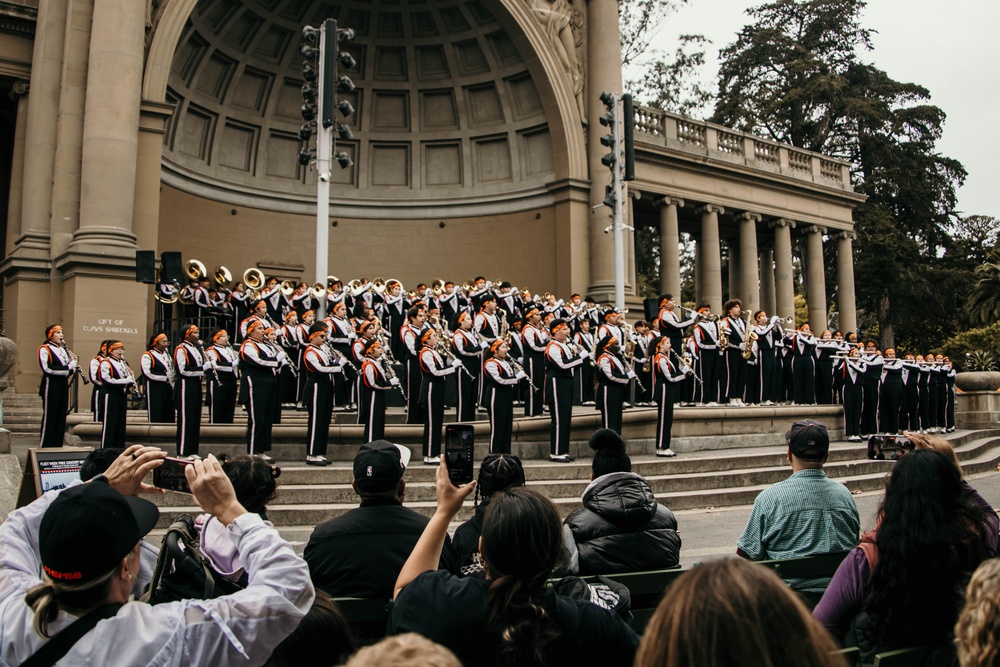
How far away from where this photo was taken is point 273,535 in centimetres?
242

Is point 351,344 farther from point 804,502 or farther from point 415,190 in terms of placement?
point 415,190

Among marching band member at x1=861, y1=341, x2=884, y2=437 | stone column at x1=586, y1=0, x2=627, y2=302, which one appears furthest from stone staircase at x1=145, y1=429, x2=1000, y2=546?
stone column at x1=586, y1=0, x2=627, y2=302

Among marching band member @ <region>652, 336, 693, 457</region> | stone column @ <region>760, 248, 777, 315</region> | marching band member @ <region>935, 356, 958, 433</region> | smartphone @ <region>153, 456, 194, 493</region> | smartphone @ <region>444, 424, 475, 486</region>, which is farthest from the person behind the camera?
stone column @ <region>760, 248, 777, 315</region>

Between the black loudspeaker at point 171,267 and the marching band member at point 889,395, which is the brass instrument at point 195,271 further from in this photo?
the marching band member at point 889,395

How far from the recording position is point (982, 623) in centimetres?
193

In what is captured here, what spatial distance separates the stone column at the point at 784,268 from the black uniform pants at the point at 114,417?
2251 centimetres

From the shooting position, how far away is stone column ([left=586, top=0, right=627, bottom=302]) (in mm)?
24016

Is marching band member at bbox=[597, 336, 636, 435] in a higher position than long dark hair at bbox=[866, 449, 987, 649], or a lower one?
higher

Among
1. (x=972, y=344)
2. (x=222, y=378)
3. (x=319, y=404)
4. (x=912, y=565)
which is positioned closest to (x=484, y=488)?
(x=912, y=565)

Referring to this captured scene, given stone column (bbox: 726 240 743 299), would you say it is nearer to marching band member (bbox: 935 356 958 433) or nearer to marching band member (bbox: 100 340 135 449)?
marching band member (bbox: 935 356 958 433)

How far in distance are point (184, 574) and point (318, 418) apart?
8479mm

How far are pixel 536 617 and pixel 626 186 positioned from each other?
23.1 metres

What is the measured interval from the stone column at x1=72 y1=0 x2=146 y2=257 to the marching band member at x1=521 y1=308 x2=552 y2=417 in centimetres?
777

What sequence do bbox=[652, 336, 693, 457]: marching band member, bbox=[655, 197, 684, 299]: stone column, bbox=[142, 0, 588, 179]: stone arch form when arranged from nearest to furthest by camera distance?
bbox=[652, 336, 693, 457]: marching band member, bbox=[142, 0, 588, 179]: stone arch, bbox=[655, 197, 684, 299]: stone column
